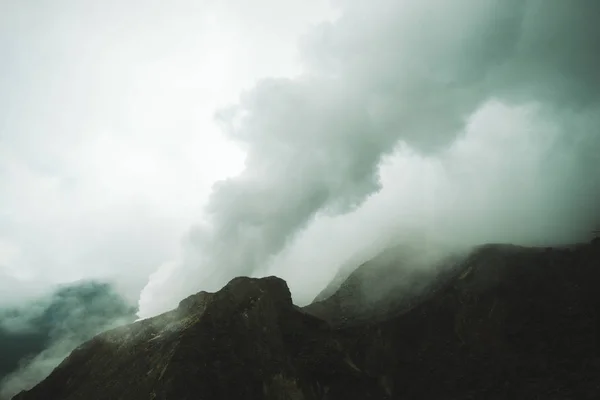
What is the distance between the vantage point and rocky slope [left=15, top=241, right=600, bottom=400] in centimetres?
11344

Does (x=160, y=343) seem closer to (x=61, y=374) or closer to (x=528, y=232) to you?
(x=61, y=374)

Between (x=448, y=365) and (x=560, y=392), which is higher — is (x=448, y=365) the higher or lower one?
the higher one

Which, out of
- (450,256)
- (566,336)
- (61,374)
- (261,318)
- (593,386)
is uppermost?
(61,374)

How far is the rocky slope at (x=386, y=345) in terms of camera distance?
113438 millimetres

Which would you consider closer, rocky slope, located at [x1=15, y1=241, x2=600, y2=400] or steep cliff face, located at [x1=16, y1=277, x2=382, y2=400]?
steep cliff face, located at [x1=16, y1=277, x2=382, y2=400]

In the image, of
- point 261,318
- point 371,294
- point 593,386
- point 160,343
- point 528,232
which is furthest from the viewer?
point 528,232

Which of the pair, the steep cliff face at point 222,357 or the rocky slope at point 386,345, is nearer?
the steep cliff face at point 222,357

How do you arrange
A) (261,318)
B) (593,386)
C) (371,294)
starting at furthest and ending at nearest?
(371,294) < (261,318) < (593,386)

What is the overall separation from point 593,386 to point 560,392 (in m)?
8.76

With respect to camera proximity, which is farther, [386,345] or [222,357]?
[386,345]

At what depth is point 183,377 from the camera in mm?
108500

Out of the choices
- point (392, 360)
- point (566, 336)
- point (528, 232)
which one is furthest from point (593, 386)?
point (528, 232)

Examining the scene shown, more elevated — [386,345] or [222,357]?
[222,357]

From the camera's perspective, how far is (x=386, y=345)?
14088 centimetres
